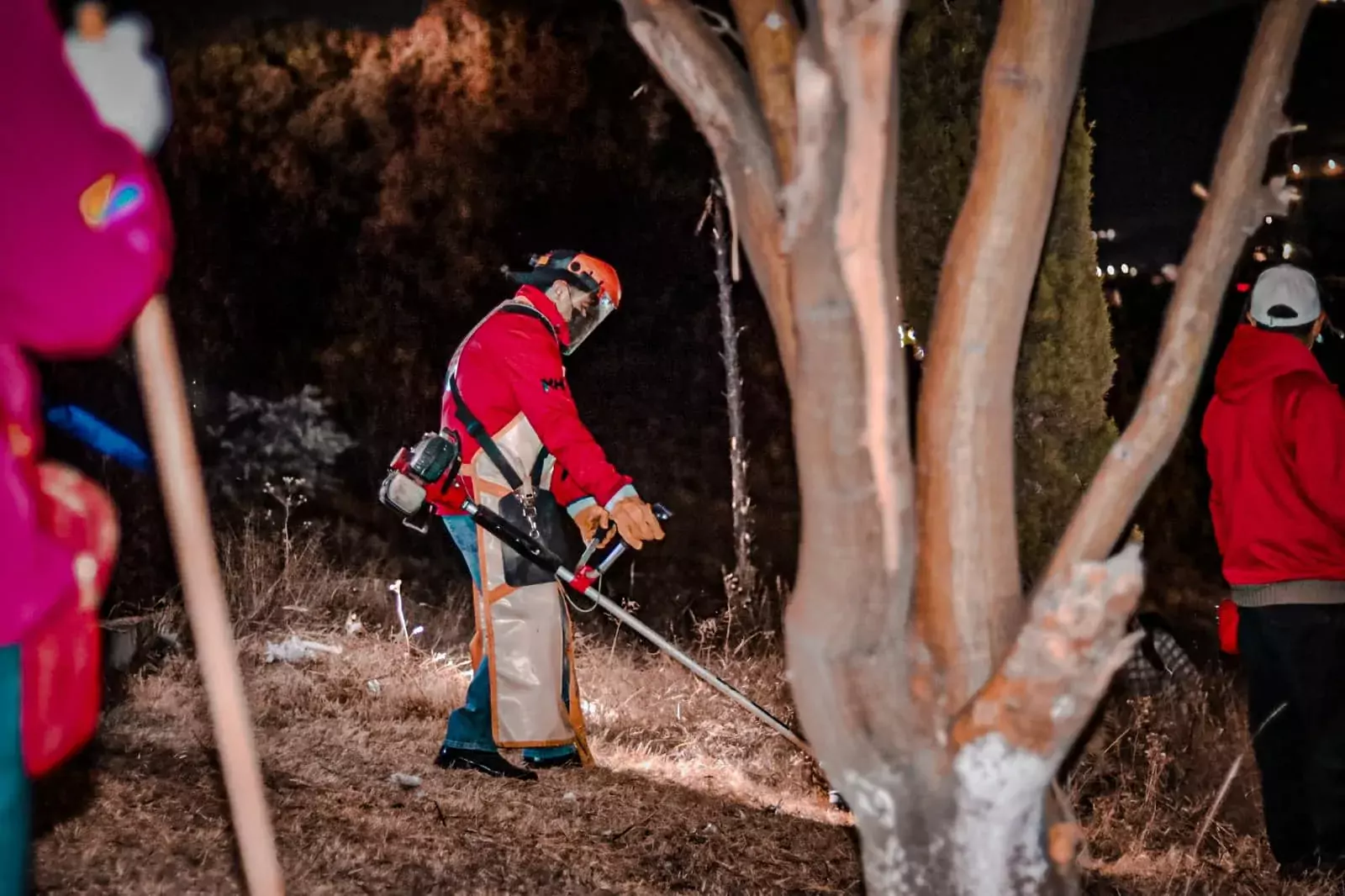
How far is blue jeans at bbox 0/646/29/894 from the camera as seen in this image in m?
2.27

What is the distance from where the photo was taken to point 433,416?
10.1m

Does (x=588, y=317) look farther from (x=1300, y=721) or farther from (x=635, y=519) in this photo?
(x=1300, y=721)

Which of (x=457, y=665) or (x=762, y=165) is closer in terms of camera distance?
(x=762, y=165)

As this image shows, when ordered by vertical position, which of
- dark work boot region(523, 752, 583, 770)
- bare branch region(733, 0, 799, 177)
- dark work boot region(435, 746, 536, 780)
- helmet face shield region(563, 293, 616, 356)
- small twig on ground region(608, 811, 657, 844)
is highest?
bare branch region(733, 0, 799, 177)

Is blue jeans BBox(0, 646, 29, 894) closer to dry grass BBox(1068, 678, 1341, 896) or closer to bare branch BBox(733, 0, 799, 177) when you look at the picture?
bare branch BBox(733, 0, 799, 177)

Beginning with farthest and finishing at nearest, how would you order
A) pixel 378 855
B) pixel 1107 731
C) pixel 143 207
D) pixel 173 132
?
pixel 173 132, pixel 1107 731, pixel 378 855, pixel 143 207

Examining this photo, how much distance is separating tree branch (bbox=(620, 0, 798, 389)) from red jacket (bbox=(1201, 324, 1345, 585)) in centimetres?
175

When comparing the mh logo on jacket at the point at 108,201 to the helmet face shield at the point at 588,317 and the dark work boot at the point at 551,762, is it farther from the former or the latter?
the dark work boot at the point at 551,762

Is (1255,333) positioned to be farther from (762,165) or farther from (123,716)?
(123,716)

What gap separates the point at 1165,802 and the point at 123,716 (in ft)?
13.2

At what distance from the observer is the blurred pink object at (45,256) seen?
2.23m

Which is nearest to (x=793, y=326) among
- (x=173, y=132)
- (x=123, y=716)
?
(x=123, y=716)

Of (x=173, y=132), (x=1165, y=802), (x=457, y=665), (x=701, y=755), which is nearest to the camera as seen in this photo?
(x=1165, y=802)

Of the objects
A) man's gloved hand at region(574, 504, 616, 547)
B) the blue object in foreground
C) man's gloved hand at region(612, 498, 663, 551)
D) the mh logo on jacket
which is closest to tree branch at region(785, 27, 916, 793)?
the mh logo on jacket
